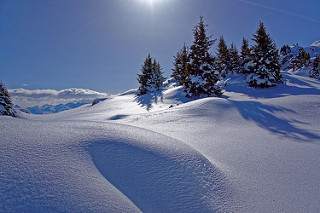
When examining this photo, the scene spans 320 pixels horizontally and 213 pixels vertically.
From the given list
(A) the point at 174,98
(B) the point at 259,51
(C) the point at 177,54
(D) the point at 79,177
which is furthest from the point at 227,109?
(C) the point at 177,54

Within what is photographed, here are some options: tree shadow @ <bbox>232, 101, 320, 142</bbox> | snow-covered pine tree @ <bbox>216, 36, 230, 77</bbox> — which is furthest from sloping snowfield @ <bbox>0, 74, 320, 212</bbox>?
snow-covered pine tree @ <bbox>216, 36, 230, 77</bbox>

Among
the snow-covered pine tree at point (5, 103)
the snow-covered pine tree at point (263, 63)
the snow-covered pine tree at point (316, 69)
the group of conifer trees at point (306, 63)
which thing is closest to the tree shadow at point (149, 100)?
the snow-covered pine tree at point (263, 63)

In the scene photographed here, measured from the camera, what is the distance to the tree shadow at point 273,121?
176 inches

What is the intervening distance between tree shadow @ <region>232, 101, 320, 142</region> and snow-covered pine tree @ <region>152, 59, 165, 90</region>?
25.2 m

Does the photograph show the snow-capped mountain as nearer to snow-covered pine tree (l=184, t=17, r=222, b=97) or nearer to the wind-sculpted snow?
the wind-sculpted snow

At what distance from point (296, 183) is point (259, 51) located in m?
23.9

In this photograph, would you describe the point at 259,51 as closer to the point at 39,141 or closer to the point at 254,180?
the point at 254,180

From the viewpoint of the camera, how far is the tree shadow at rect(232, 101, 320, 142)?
446 centimetres

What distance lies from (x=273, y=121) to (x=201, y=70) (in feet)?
46.8

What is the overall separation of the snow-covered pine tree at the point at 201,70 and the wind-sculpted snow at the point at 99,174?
56.0 feet

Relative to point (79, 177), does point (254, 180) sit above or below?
below

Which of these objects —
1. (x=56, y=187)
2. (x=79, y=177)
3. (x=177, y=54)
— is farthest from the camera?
(x=177, y=54)

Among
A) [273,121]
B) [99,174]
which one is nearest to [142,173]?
[99,174]

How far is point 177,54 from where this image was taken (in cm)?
4206
